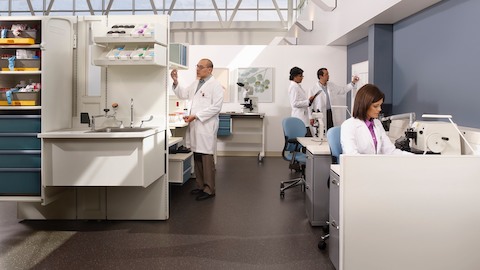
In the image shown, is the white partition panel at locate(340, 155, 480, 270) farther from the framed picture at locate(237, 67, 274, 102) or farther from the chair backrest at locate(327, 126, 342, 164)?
the framed picture at locate(237, 67, 274, 102)

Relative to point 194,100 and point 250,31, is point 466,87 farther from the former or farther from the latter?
point 250,31

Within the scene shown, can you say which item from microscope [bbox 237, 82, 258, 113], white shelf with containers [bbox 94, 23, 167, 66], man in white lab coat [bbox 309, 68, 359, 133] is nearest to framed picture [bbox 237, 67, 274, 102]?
microscope [bbox 237, 82, 258, 113]

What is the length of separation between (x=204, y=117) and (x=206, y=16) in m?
9.87

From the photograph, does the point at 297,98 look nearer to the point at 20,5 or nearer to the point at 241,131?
the point at 241,131

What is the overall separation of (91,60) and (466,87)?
3.67 m

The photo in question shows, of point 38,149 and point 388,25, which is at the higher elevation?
point 388,25

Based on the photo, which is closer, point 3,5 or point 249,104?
point 249,104

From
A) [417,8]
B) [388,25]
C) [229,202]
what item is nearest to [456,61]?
[417,8]

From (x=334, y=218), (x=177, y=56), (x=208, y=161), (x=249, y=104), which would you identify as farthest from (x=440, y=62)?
(x=249, y=104)

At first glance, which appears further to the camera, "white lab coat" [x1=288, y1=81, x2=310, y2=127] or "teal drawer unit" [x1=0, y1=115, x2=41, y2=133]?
"white lab coat" [x1=288, y1=81, x2=310, y2=127]

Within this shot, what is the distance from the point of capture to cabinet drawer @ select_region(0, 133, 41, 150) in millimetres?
3787

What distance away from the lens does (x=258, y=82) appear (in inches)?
368

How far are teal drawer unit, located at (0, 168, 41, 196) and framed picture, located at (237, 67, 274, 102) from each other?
5967 millimetres

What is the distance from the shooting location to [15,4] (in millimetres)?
14828
